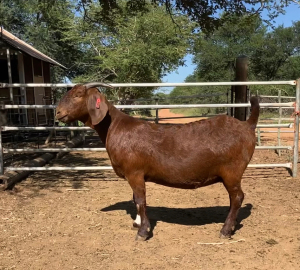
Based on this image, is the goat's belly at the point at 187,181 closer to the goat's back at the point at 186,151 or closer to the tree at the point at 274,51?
the goat's back at the point at 186,151

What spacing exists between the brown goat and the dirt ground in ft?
1.09

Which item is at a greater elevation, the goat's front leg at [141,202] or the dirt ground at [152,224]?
the goat's front leg at [141,202]

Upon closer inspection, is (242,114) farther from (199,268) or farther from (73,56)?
(73,56)

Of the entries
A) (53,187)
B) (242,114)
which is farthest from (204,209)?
(242,114)

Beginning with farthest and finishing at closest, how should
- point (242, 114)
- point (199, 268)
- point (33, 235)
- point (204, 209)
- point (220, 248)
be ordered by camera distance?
1. point (242, 114)
2. point (204, 209)
3. point (33, 235)
4. point (220, 248)
5. point (199, 268)

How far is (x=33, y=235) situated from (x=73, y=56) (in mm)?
23484

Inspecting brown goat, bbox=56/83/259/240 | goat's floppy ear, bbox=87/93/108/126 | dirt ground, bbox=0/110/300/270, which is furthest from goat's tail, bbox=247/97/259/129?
goat's floppy ear, bbox=87/93/108/126

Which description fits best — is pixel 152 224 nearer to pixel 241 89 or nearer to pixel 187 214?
pixel 187 214

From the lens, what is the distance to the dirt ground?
3299 millimetres

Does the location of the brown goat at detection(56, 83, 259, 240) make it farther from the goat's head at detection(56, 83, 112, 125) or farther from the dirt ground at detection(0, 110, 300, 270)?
the dirt ground at detection(0, 110, 300, 270)


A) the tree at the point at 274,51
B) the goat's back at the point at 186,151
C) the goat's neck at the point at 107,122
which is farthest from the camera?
the tree at the point at 274,51

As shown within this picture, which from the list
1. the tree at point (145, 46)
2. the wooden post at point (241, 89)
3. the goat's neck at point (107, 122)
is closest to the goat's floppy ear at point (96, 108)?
the goat's neck at point (107, 122)

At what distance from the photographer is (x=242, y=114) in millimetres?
7898

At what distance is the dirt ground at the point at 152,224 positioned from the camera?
330 centimetres
